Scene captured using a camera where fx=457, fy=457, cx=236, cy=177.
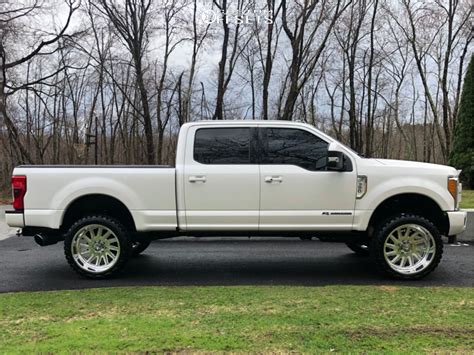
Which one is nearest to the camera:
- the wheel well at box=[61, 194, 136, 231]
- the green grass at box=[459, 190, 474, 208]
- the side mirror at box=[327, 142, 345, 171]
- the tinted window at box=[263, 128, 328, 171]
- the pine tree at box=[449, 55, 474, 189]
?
the side mirror at box=[327, 142, 345, 171]

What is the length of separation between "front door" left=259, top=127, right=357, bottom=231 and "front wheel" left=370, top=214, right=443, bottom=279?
479 mm

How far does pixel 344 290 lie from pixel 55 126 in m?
33.3

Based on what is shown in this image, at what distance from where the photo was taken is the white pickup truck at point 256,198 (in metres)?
5.97

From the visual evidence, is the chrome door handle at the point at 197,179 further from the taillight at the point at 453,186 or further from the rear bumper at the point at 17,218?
the taillight at the point at 453,186

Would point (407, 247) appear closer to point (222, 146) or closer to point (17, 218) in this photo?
point (222, 146)

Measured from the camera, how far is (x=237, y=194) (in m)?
6.00

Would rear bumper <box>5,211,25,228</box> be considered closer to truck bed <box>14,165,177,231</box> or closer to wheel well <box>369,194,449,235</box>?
truck bed <box>14,165,177,231</box>

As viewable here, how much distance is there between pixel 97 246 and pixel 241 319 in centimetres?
275

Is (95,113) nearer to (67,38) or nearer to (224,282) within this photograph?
(67,38)

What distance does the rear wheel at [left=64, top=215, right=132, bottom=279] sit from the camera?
607 cm

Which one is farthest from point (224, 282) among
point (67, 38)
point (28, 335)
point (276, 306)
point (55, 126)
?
point (55, 126)

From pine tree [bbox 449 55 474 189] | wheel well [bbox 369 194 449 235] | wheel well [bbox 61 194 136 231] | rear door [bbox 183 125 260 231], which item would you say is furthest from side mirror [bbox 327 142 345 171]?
pine tree [bbox 449 55 474 189]

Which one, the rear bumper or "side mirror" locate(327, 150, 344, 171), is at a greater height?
"side mirror" locate(327, 150, 344, 171)

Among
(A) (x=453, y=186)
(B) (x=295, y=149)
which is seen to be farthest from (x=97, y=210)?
(A) (x=453, y=186)
